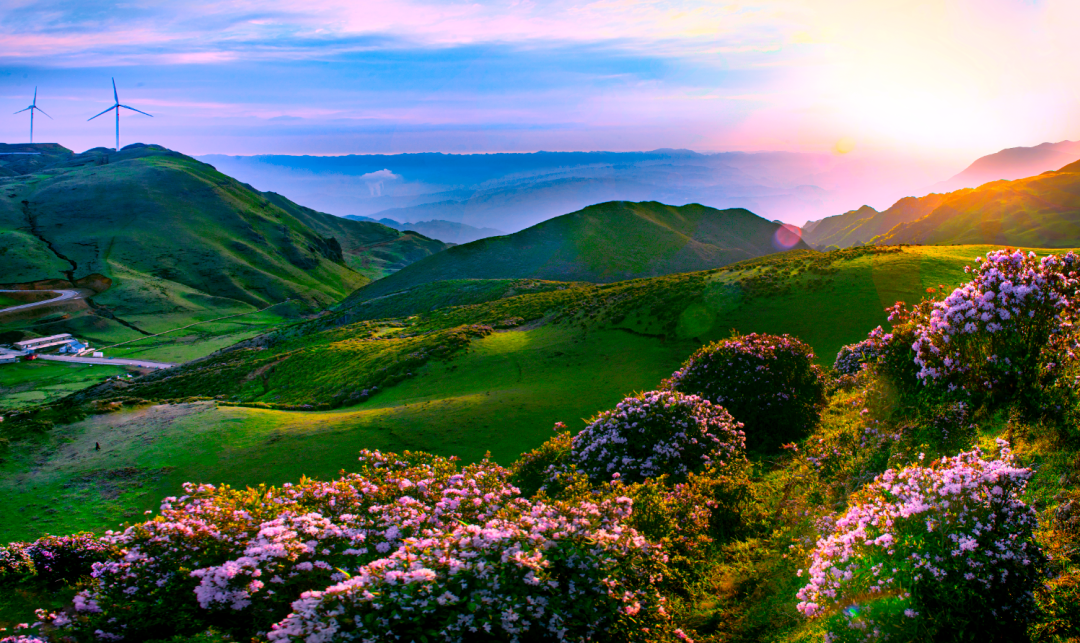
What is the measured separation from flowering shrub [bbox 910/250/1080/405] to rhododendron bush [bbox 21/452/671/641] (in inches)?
246

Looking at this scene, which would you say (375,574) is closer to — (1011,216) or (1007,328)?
(1007,328)

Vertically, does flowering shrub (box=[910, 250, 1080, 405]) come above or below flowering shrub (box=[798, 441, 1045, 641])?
above

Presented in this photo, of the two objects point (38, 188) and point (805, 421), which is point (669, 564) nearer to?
point (805, 421)

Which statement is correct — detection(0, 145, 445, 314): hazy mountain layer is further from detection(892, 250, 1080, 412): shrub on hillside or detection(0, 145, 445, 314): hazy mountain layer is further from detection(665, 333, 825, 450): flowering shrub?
detection(892, 250, 1080, 412): shrub on hillside

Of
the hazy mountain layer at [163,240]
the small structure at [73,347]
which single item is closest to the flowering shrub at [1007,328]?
the small structure at [73,347]

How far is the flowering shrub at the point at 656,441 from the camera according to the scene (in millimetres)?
10477

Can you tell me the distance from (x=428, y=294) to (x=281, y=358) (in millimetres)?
28642

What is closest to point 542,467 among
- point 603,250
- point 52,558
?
point 52,558

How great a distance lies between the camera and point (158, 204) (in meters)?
140

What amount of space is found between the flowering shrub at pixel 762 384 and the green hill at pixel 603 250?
220ft

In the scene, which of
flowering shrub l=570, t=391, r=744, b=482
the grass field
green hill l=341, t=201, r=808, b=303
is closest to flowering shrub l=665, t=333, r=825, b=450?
flowering shrub l=570, t=391, r=744, b=482

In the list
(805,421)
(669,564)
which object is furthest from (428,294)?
(669,564)

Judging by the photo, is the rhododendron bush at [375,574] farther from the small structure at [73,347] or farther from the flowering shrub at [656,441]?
the small structure at [73,347]

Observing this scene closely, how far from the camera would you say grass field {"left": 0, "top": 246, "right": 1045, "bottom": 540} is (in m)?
13.4
